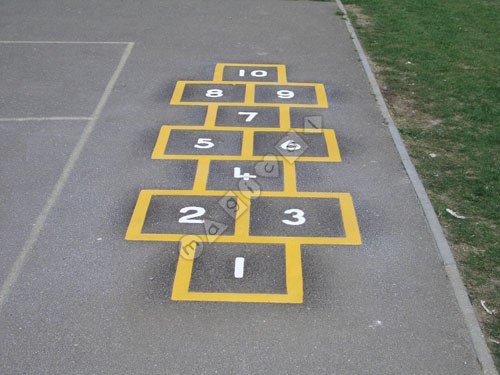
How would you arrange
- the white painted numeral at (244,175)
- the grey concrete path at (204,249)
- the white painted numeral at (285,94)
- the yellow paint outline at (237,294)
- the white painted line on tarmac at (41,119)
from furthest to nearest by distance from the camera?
the white painted numeral at (285,94) < the white painted line on tarmac at (41,119) < the white painted numeral at (244,175) < the yellow paint outline at (237,294) < the grey concrete path at (204,249)

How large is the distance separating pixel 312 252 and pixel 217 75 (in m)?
6.43

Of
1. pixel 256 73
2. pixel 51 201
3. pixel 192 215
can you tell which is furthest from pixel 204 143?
pixel 256 73

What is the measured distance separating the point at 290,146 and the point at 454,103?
11.4 ft

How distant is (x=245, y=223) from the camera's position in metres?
8.05

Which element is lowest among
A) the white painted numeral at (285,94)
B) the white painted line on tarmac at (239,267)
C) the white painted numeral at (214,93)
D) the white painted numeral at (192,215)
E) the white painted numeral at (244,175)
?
the white painted numeral at (214,93)

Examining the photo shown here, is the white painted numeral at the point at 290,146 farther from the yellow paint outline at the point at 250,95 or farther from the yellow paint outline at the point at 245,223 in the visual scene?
the yellow paint outline at the point at 250,95

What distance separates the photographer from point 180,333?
6262mm

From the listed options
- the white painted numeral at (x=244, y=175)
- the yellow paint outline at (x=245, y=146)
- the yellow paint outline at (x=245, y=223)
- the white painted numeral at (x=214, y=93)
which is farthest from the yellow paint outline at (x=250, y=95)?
the yellow paint outline at (x=245, y=223)

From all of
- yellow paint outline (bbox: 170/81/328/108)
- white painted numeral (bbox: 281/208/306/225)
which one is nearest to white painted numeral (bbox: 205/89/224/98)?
yellow paint outline (bbox: 170/81/328/108)

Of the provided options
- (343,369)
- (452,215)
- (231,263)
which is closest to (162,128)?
(231,263)

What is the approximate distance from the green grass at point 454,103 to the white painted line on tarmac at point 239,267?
91.9 inches

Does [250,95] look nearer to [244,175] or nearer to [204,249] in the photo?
[244,175]

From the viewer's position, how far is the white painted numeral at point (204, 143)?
33.1ft

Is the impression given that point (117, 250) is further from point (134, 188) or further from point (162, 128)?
point (162, 128)
